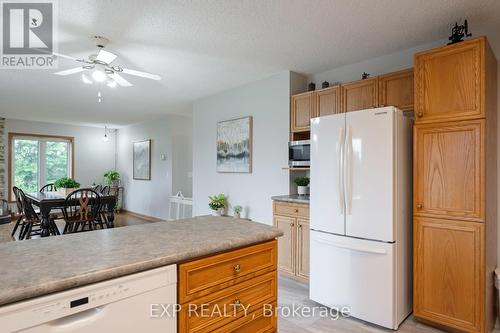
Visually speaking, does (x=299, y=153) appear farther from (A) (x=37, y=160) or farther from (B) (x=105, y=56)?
(A) (x=37, y=160)

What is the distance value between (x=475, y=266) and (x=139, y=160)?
724 cm

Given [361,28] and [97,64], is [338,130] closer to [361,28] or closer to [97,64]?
[361,28]

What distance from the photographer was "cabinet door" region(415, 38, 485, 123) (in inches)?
81.4

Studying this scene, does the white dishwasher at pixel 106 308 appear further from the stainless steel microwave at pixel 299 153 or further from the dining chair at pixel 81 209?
the dining chair at pixel 81 209

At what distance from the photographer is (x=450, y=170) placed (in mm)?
2178

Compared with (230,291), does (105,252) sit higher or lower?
higher

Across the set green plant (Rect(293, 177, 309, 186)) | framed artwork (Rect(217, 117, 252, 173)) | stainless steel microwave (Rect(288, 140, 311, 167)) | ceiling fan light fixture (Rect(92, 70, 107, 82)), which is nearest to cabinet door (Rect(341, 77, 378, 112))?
stainless steel microwave (Rect(288, 140, 311, 167))

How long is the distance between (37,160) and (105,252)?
8.05 meters

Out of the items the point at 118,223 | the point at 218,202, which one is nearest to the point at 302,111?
the point at 218,202

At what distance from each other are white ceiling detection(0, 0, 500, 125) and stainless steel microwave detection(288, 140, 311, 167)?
934 mm

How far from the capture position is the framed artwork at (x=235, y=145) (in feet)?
13.5

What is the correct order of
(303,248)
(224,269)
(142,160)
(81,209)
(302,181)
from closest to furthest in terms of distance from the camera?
(224,269) < (303,248) < (302,181) < (81,209) < (142,160)

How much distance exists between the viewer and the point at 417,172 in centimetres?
233

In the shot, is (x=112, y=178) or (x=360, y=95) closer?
(x=360, y=95)
